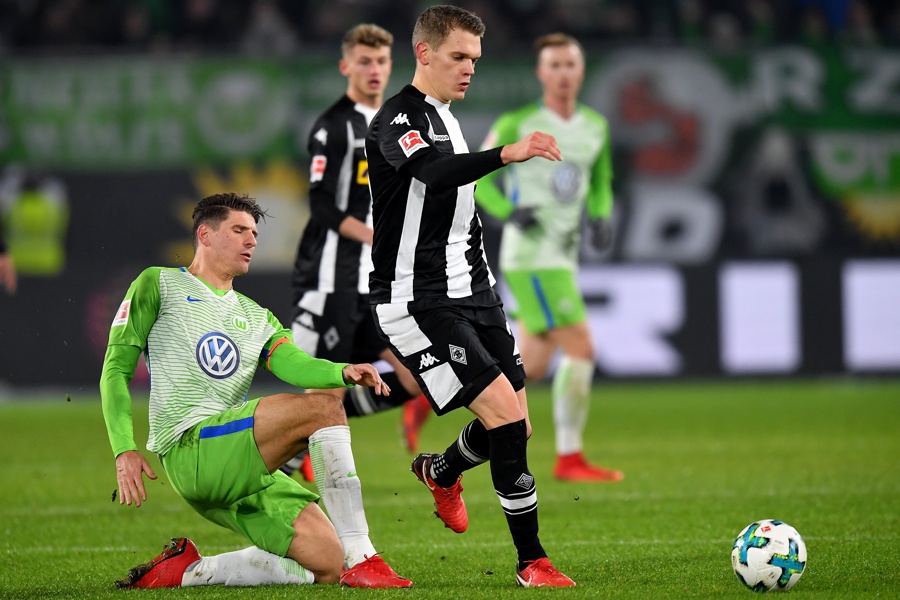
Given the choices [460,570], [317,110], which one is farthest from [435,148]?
[317,110]

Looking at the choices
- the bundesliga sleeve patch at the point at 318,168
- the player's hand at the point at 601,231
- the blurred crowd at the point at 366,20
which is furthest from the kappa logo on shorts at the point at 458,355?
the blurred crowd at the point at 366,20

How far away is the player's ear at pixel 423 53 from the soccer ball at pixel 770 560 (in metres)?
2.20

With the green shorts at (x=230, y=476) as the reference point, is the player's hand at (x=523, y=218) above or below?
above

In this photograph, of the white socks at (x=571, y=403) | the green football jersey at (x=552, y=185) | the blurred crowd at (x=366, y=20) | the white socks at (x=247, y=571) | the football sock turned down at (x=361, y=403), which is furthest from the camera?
the blurred crowd at (x=366, y=20)

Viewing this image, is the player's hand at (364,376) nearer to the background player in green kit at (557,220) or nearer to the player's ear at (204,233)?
the player's ear at (204,233)

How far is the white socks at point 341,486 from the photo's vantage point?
200 inches

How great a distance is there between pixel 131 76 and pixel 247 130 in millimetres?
1430

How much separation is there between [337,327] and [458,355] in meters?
2.56

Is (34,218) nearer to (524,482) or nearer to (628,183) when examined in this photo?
(628,183)

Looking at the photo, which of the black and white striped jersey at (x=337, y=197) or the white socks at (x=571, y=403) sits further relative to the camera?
the white socks at (x=571, y=403)

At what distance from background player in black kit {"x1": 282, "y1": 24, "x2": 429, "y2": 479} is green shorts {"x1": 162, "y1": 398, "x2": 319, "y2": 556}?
2176 mm

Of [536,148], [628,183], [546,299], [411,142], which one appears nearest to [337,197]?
[546,299]

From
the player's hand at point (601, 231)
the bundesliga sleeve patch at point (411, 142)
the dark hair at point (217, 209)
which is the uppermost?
the bundesliga sleeve patch at point (411, 142)

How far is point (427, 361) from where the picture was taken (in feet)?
17.1
